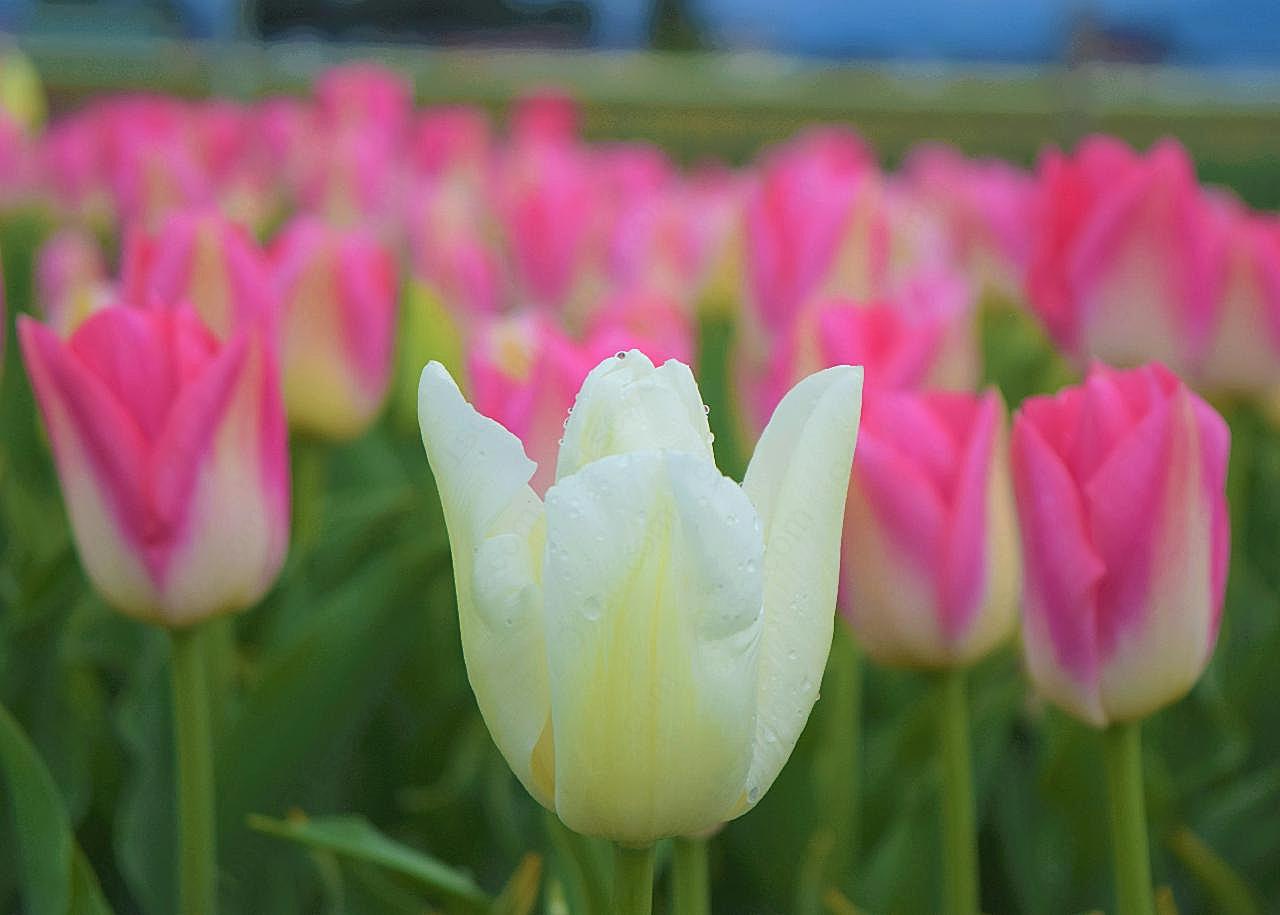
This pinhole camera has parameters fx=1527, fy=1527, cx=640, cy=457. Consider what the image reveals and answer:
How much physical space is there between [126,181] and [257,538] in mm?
1473

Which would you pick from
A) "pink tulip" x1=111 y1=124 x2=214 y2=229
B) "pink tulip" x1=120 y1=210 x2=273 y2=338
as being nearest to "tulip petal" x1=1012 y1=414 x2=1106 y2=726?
"pink tulip" x1=120 y1=210 x2=273 y2=338

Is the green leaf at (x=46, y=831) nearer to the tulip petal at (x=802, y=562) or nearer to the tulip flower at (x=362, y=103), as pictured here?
the tulip petal at (x=802, y=562)

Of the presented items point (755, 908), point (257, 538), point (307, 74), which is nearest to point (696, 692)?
point (257, 538)

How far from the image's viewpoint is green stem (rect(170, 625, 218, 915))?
71 cm

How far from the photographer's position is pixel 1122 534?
0.63 meters

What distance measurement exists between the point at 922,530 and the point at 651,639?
10.2 inches

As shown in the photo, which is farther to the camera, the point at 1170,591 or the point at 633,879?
the point at 1170,591

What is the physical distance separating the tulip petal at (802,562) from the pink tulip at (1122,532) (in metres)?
0.16

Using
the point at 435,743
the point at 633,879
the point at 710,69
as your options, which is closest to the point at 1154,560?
the point at 633,879

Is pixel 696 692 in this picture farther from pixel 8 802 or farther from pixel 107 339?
pixel 8 802

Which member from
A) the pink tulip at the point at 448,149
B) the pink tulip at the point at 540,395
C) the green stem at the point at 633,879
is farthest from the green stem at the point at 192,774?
the pink tulip at the point at 448,149

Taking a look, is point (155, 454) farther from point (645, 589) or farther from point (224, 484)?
point (645, 589)

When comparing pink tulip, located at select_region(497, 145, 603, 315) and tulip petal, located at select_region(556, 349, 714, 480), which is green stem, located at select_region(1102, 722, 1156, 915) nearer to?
tulip petal, located at select_region(556, 349, 714, 480)

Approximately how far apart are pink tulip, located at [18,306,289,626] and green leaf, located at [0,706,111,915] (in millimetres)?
79
